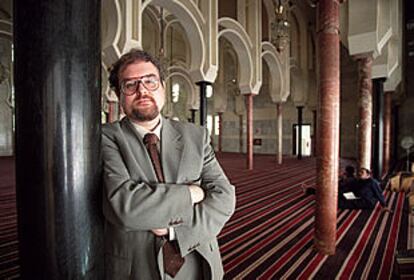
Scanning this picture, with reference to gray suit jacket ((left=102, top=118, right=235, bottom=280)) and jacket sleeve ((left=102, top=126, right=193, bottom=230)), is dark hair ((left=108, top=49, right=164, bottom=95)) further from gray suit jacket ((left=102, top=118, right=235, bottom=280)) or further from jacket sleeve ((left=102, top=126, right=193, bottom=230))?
jacket sleeve ((left=102, top=126, right=193, bottom=230))

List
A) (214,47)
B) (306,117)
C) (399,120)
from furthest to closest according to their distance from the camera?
(306,117) < (399,120) < (214,47)

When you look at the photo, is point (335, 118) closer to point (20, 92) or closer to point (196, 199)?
point (196, 199)

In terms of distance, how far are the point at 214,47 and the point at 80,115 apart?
328 inches

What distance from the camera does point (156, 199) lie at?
44.2 inches

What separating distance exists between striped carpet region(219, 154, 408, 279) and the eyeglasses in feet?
7.80

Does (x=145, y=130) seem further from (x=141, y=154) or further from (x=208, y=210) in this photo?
(x=208, y=210)

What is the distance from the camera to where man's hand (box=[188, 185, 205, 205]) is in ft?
4.06

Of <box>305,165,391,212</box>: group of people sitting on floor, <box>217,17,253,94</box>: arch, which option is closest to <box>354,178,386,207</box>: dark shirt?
<box>305,165,391,212</box>: group of people sitting on floor

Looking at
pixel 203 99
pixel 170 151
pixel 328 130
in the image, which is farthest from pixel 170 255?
pixel 203 99

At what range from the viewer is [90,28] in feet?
3.24

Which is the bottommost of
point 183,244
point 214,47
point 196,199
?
point 183,244

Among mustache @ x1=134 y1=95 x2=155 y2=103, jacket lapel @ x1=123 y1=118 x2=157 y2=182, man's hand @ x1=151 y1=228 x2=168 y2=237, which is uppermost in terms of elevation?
mustache @ x1=134 y1=95 x2=155 y2=103

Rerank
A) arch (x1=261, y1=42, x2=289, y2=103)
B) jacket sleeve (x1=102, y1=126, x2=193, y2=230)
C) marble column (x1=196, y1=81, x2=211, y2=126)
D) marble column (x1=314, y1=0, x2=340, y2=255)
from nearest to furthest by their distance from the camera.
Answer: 1. jacket sleeve (x1=102, y1=126, x2=193, y2=230)
2. marble column (x1=314, y1=0, x2=340, y2=255)
3. marble column (x1=196, y1=81, x2=211, y2=126)
4. arch (x1=261, y1=42, x2=289, y2=103)

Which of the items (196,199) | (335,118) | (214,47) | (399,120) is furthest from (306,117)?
(196,199)
